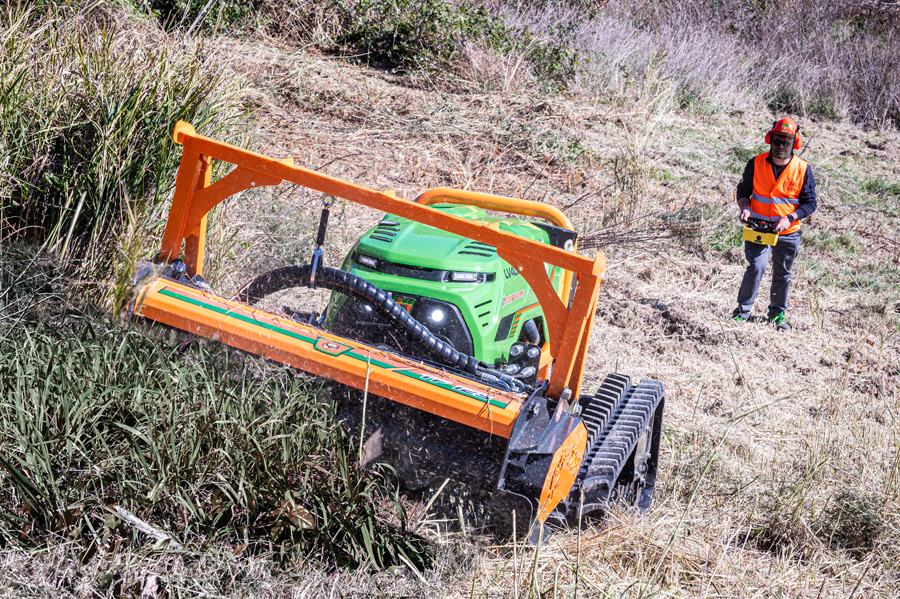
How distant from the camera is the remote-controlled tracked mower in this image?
248cm

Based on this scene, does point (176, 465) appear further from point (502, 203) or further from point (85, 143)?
point (502, 203)

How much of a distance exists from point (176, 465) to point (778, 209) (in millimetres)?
5180

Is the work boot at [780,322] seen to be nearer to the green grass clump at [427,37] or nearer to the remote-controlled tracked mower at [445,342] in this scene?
the remote-controlled tracked mower at [445,342]

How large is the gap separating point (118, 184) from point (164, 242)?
0.77 metres

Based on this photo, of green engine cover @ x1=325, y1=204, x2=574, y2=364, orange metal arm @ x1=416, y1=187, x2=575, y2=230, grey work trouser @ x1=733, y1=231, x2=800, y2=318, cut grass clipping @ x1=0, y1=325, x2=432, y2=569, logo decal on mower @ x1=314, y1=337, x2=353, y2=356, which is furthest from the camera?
grey work trouser @ x1=733, y1=231, x2=800, y2=318

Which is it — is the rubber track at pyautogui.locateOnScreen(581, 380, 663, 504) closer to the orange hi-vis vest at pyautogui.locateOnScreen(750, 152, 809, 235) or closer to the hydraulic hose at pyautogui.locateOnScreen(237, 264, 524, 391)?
the hydraulic hose at pyautogui.locateOnScreen(237, 264, 524, 391)

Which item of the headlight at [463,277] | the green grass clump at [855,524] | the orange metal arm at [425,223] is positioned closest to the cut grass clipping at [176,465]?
the orange metal arm at [425,223]

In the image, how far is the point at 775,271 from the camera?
6059 mm

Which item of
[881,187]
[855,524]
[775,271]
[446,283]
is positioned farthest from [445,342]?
[881,187]

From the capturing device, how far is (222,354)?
2.88m

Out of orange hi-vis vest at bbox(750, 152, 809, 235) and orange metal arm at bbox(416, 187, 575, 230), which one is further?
orange hi-vis vest at bbox(750, 152, 809, 235)

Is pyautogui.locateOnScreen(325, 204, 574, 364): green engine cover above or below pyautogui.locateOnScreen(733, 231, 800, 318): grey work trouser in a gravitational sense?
above

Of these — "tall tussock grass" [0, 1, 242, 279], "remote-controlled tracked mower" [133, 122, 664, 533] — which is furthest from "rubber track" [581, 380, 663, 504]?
"tall tussock grass" [0, 1, 242, 279]

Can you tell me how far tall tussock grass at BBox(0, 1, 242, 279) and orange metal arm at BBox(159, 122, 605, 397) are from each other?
2.00 feet
